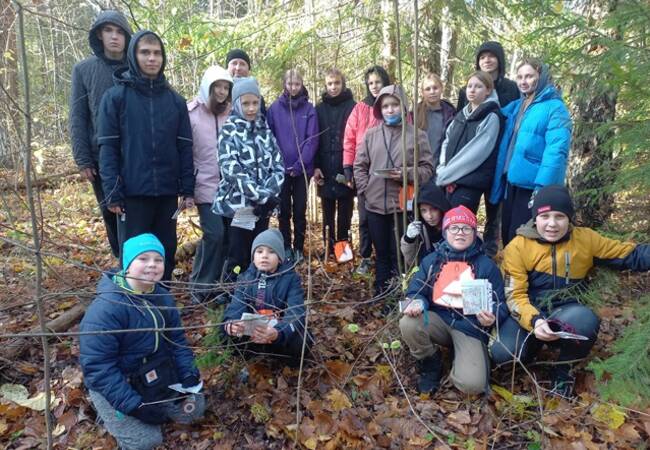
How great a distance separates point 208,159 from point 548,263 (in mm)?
3127

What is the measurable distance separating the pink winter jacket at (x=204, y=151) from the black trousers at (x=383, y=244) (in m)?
1.60

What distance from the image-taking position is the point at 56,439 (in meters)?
2.93

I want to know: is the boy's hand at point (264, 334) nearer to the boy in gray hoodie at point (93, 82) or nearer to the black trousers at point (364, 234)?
the boy in gray hoodie at point (93, 82)

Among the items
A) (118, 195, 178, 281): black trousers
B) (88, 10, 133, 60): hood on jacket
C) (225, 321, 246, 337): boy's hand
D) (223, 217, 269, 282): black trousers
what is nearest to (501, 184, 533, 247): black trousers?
(223, 217, 269, 282): black trousers

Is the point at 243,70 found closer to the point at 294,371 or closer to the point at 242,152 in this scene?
the point at 242,152

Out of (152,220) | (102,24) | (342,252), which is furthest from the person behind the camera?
(342,252)

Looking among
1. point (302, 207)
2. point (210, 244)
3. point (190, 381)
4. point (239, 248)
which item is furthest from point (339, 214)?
point (190, 381)

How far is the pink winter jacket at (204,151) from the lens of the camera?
4270mm

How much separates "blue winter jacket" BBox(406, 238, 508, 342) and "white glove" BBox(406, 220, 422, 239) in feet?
0.84

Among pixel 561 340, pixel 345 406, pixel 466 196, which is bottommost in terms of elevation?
pixel 345 406

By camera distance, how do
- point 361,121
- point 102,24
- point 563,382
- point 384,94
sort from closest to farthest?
point 563,382 → point 102,24 → point 384,94 → point 361,121

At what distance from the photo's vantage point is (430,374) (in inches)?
132

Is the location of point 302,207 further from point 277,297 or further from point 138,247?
point 138,247

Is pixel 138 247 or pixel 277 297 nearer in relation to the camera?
pixel 138 247
